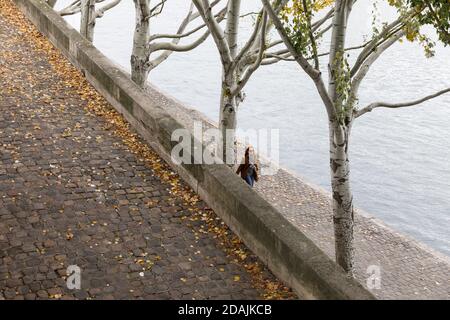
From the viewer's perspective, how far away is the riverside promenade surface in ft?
24.2

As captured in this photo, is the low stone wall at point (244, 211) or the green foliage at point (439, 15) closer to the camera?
the low stone wall at point (244, 211)

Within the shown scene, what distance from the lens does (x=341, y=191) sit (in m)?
10.1

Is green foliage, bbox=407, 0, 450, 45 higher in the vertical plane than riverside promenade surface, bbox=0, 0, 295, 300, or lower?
higher

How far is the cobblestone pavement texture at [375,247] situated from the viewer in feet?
49.4

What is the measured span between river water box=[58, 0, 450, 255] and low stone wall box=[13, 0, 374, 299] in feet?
43.6

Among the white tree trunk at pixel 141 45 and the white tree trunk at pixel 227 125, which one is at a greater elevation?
the white tree trunk at pixel 141 45

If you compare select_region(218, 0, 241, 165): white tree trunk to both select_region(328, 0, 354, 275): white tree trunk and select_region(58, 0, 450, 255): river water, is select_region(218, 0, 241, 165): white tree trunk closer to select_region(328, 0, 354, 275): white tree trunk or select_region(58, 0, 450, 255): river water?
select_region(328, 0, 354, 275): white tree trunk

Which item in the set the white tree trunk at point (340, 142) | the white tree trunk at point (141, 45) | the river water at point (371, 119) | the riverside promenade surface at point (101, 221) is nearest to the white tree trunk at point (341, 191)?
the white tree trunk at point (340, 142)

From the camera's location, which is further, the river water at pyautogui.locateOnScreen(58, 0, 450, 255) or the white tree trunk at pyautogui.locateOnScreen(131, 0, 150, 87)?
the river water at pyautogui.locateOnScreen(58, 0, 450, 255)

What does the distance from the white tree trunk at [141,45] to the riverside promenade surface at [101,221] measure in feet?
7.50

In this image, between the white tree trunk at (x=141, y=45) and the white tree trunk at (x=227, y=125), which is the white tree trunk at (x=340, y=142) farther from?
the white tree trunk at (x=141, y=45)

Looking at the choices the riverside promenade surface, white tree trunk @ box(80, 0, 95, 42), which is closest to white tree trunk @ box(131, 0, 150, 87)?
the riverside promenade surface
